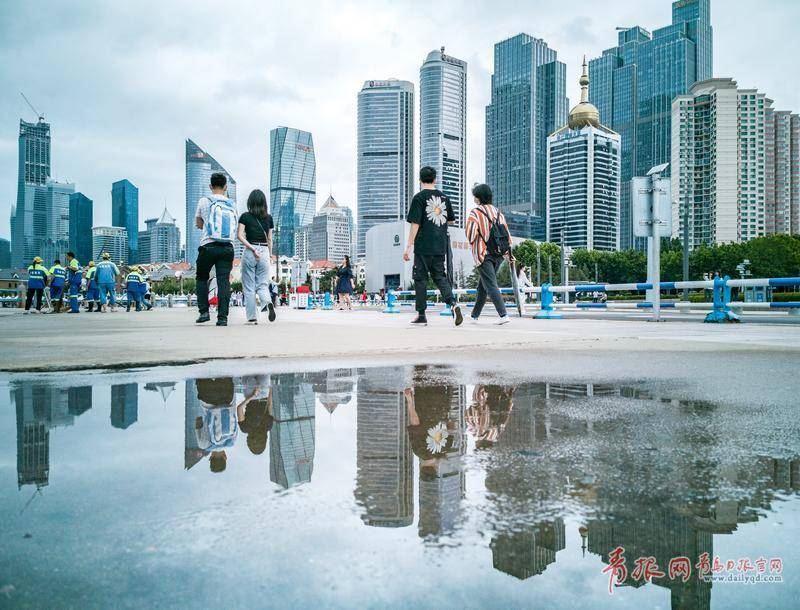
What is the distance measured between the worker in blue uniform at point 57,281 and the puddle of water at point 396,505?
19.8m

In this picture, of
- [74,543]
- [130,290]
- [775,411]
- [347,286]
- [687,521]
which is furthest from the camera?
[347,286]

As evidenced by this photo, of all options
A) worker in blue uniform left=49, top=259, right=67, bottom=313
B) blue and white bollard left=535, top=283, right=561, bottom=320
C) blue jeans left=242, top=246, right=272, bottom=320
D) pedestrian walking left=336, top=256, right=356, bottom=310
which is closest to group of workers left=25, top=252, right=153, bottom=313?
worker in blue uniform left=49, top=259, right=67, bottom=313

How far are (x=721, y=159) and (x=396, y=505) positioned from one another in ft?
384

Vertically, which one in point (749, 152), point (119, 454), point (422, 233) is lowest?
point (119, 454)

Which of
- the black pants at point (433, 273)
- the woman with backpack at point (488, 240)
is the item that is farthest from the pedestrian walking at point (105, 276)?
the woman with backpack at point (488, 240)

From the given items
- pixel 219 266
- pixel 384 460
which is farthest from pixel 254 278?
pixel 384 460

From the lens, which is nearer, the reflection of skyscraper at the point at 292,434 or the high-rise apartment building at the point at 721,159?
the reflection of skyscraper at the point at 292,434

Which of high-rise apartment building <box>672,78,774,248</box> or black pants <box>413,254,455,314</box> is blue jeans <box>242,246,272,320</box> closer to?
black pants <box>413,254,455,314</box>

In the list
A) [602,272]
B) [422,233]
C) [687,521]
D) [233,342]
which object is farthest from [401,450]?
[602,272]

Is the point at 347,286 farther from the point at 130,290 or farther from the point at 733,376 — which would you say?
the point at 733,376

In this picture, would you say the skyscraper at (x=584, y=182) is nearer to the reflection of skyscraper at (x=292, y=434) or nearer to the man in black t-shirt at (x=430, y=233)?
the man in black t-shirt at (x=430, y=233)

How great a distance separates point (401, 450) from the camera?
192 centimetres

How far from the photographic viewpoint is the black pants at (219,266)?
29.4 feet

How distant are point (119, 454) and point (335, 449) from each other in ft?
2.20
